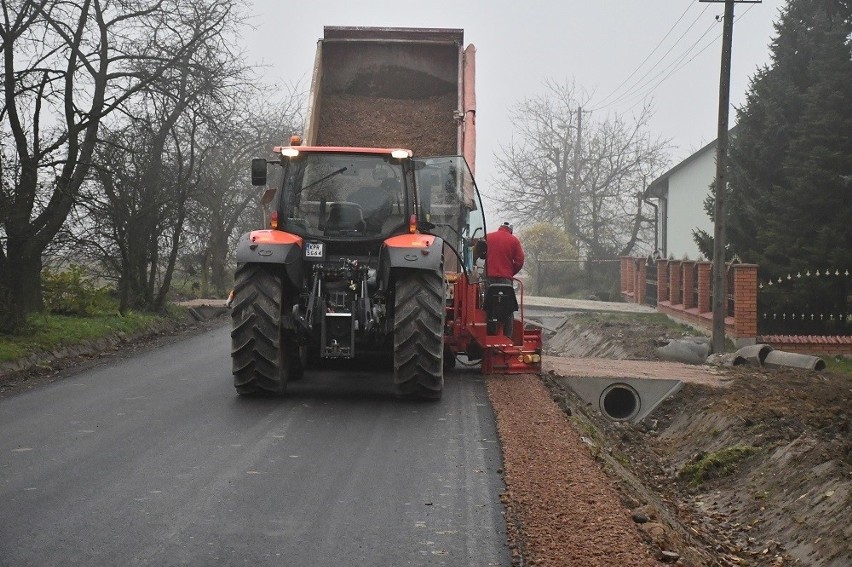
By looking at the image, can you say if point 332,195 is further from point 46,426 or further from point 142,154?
point 142,154

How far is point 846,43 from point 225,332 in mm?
13952

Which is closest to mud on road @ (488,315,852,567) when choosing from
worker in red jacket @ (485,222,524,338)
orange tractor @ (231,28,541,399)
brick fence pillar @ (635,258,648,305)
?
orange tractor @ (231,28,541,399)

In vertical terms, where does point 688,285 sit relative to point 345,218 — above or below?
below

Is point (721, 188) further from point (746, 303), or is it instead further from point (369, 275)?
point (369, 275)

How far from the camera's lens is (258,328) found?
415 inches

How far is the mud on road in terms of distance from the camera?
607 cm

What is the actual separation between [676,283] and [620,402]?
46.3 ft

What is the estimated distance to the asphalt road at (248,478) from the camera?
566cm

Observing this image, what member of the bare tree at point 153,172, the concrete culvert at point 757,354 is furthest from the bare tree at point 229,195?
the concrete culvert at point 757,354

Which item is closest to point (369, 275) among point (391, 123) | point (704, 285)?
point (391, 123)

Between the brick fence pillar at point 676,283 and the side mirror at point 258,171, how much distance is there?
17.9m

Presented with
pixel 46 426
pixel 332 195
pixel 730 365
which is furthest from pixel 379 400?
pixel 730 365

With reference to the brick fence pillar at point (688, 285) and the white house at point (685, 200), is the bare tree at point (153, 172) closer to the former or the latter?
the brick fence pillar at point (688, 285)

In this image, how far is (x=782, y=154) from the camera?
77.4ft
